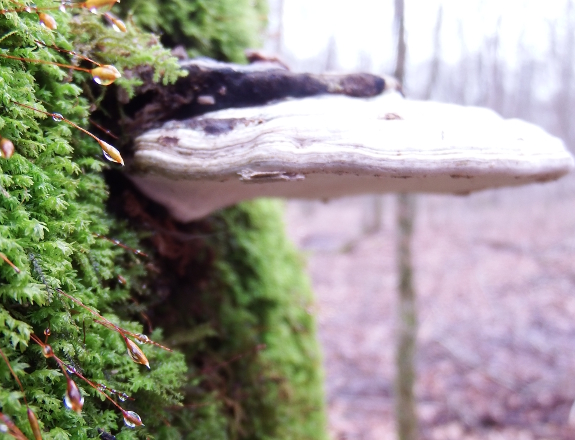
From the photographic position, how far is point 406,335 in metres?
3.22

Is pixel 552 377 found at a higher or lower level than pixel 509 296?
higher

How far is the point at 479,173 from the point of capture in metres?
0.97

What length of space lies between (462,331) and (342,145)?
597cm

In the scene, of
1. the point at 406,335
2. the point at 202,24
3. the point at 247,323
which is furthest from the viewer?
the point at 406,335

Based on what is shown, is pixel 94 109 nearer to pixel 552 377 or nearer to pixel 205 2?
pixel 205 2

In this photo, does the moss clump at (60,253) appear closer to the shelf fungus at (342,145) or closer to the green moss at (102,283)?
the green moss at (102,283)

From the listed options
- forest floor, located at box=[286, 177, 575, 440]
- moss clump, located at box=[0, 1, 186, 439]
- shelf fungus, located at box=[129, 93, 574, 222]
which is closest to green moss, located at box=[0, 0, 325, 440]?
moss clump, located at box=[0, 1, 186, 439]

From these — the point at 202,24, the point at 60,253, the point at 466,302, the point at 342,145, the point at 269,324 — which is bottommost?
the point at 466,302

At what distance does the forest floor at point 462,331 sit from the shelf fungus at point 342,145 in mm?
1538

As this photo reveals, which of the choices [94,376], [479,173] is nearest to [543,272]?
[479,173]

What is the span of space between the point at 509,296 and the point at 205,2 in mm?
7252

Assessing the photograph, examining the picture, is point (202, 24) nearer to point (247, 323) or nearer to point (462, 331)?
point (247, 323)

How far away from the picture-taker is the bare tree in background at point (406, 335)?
3207 mm

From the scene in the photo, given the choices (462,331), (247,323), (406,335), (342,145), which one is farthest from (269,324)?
(462,331)
